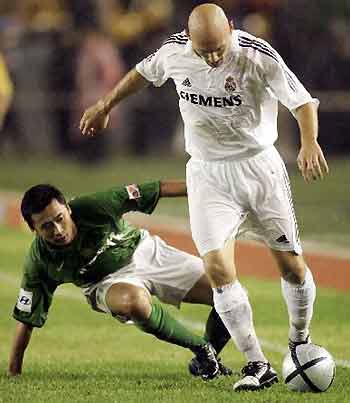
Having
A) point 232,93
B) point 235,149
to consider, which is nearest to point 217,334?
point 235,149

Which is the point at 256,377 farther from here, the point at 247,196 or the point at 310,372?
the point at 247,196

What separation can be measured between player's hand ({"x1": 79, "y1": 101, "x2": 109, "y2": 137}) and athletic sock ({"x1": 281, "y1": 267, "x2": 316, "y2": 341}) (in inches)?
56.8

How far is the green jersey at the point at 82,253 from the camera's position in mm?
9875

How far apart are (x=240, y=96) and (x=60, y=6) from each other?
17.3 metres

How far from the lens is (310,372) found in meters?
9.22

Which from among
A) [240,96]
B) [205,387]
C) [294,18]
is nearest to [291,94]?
[240,96]

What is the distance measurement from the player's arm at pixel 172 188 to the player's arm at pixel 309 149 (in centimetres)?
106

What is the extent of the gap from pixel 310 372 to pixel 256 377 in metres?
0.30

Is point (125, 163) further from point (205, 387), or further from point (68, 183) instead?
point (205, 387)

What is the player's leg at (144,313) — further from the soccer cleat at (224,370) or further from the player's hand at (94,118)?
the player's hand at (94,118)

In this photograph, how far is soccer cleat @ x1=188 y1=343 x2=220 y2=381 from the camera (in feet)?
32.0

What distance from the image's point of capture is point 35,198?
31.6 feet

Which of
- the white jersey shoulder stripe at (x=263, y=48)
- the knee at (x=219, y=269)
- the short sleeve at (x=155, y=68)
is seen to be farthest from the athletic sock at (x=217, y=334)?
the white jersey shoulder stripe at (x=263, y=48)

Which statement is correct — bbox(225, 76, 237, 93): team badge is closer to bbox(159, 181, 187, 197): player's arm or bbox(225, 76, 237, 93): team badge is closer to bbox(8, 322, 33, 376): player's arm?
bbox(159, 181, 187, 197): player's arm
